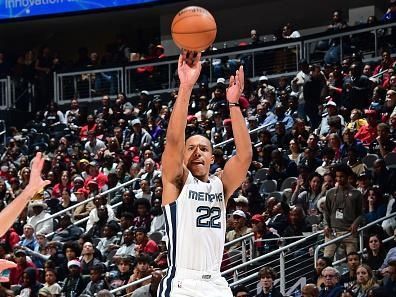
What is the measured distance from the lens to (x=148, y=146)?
20.9 metres

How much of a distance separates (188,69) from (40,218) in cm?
1236

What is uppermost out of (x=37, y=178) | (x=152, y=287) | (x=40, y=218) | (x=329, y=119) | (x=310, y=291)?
(x=329, y=119)

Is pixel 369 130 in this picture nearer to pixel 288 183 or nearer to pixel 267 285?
pixel 288 183

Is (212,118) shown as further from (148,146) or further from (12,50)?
(12,50)

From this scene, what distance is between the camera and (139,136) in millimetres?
21938

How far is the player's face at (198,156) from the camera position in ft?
26.1

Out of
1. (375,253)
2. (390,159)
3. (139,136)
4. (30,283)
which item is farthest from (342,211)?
(139,136)

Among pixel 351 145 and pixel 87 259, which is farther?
pixel 87 259

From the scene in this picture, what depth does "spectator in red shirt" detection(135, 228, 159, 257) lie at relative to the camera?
1630 centimetres

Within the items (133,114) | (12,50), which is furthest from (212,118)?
(12,50)

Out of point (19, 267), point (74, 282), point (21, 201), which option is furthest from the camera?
point (19, 267)

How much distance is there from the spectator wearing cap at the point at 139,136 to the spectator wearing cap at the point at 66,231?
10.00ft

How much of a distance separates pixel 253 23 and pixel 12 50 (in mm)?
7847

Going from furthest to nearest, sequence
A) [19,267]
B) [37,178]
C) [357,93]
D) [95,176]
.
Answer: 1. [95,176]
2. [357,93]
3. [19,267]
4. [37,178]
